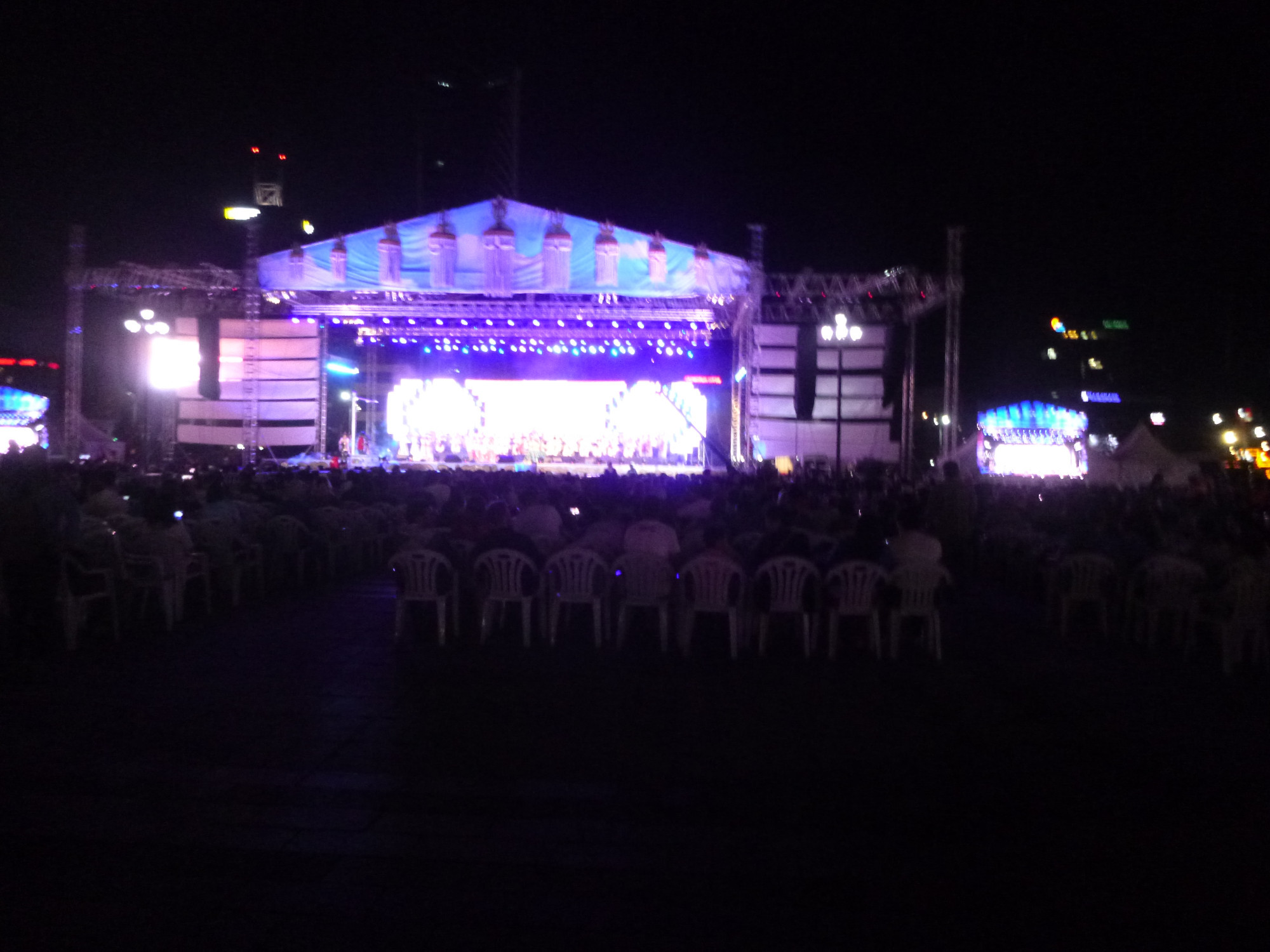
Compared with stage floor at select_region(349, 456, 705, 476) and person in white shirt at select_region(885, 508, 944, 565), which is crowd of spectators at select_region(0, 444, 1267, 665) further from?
stage floor at select_region(349, 456, 705, 476)

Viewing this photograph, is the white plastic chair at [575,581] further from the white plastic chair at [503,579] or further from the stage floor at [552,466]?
the stage floor at [552,466]

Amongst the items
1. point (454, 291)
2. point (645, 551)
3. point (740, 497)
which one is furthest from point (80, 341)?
point (645, 551)

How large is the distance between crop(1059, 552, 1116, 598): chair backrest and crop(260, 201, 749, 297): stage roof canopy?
10495 millimetres

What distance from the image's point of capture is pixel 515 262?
55.7 feet

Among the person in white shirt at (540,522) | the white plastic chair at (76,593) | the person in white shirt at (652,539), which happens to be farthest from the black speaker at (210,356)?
the person in white shirt at (652,539)

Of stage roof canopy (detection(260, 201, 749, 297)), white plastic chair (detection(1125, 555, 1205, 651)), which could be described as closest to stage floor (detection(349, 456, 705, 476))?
stage roof canopy (detection(260, 201, 749, 297))

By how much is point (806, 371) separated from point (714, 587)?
34.1 feet

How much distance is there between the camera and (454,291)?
55.9 feet

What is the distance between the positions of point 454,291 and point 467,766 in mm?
14112

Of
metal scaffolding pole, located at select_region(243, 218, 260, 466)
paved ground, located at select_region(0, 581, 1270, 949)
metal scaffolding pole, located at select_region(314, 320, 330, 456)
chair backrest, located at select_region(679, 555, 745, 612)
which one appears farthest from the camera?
metal scaffolding pole, located at select_region(314, 320, 330, 456)

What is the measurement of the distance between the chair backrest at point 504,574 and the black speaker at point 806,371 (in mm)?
9968

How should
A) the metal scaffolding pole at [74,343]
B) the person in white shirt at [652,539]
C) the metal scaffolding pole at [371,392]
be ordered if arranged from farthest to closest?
the metal scaffolding pole at [371,392]
the metal scaffolding pole at [74,343]
the person in white shirt at [652,539]

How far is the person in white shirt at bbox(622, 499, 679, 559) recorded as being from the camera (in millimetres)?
6176

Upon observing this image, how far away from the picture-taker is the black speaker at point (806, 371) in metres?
15.6
